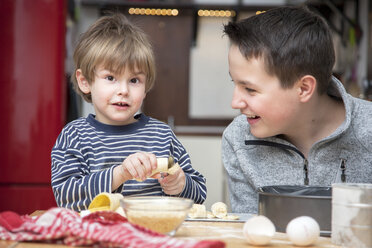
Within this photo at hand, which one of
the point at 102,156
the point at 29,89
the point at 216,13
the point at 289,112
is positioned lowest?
the point at 102,156

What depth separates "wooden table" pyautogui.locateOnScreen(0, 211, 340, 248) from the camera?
0.85 meters

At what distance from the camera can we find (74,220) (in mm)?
875

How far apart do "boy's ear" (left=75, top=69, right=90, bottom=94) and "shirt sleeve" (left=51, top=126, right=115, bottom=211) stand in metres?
0.17

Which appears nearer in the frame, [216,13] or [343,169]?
[343,169]

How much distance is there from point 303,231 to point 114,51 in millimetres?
769

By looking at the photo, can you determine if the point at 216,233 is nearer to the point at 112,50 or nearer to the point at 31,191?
the point at 112,50

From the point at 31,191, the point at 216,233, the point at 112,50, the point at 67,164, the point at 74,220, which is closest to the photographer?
the point at 74,220

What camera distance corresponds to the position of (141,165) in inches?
44.3

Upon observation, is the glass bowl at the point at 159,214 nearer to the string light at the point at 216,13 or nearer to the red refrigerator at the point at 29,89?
the red refrigerator at the point at 29,89

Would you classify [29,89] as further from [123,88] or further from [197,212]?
[197,212]

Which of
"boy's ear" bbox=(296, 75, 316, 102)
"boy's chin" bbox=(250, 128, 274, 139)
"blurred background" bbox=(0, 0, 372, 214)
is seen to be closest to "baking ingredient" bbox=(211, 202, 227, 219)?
"boy's chin" bbox=(250, 128, 274, 139)

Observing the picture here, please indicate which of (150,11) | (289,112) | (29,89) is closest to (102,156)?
(289,112)

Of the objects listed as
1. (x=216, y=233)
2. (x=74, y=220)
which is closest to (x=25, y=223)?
(x=74, y=220)

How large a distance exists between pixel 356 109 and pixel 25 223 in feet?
3.29
